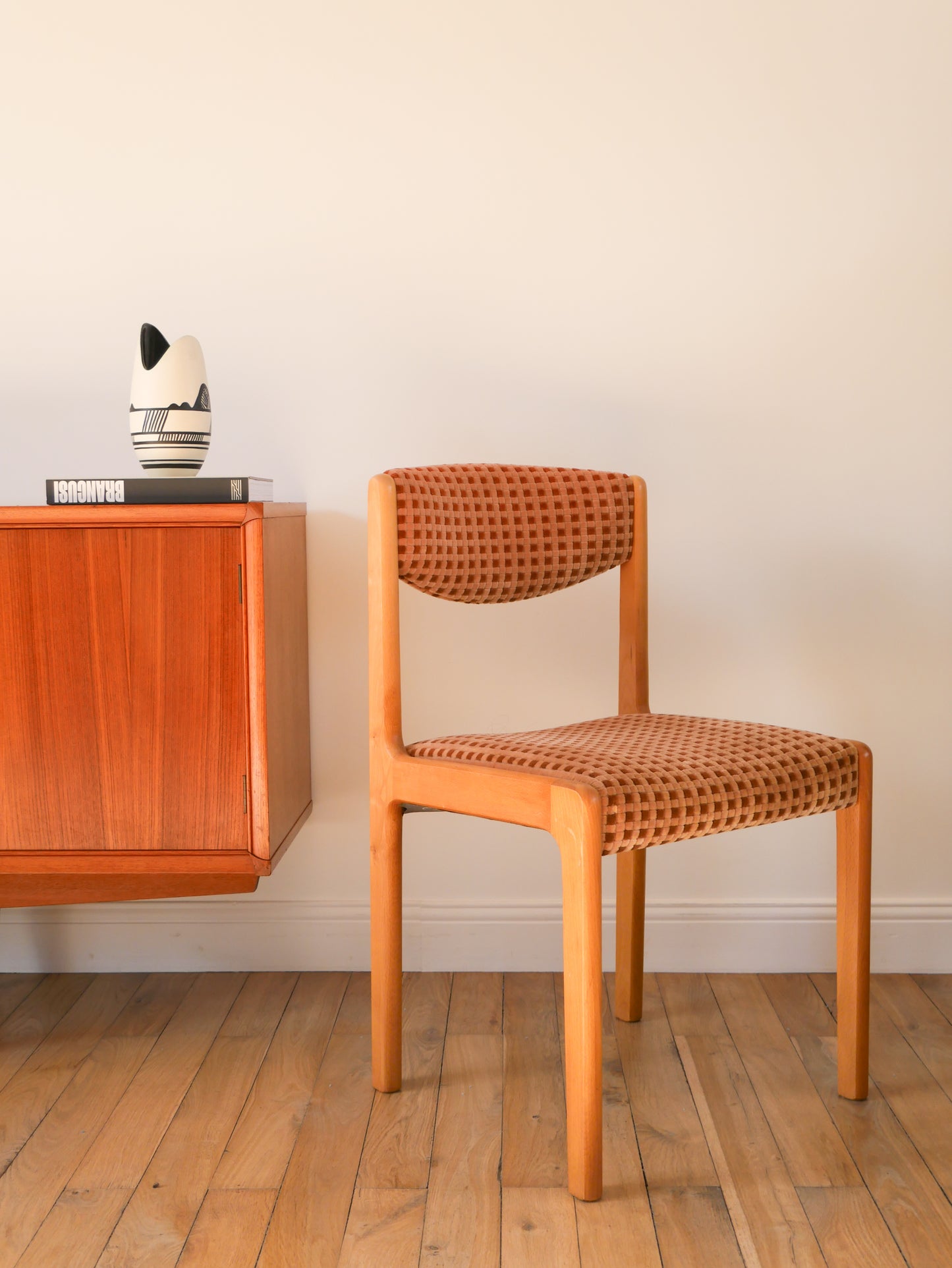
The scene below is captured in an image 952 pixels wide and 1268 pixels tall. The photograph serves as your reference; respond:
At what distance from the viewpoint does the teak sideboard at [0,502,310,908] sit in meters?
1.52

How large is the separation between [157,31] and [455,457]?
0.85 meters

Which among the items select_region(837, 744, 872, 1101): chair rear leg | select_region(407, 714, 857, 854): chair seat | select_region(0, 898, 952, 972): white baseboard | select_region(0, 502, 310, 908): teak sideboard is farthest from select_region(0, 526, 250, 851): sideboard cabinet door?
select_region(837, 744, 872, 1101): chair rear leg

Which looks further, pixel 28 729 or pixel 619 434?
pixel 619 434

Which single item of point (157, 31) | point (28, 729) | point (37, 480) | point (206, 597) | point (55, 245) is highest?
point (157, 31)

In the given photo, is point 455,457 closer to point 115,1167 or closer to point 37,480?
point 37,480

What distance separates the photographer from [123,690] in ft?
5.07

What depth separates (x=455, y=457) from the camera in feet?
6.24

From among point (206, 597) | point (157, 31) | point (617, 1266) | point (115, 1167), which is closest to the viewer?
point (617, 1266)

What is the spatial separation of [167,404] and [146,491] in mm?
160

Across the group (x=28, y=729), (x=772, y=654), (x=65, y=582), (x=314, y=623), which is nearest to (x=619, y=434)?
(x=772, y=654)

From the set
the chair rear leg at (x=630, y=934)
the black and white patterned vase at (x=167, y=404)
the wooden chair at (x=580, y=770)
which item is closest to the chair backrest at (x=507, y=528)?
the wooden chair at (x=580, y=770)

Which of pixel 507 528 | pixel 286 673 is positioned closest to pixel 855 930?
pixel 507 528

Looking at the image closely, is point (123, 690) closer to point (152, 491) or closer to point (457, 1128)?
point (152, 491)

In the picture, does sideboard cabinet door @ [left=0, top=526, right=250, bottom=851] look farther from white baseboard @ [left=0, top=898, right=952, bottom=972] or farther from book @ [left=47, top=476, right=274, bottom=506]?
white baseboard @ [left=0, top=898, right=952, bottom=972]
